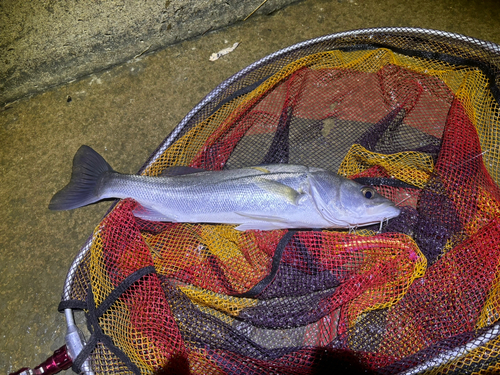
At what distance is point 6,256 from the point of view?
3.24m

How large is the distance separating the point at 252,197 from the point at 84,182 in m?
1.48

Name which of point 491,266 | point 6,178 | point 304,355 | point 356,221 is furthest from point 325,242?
point 6,178

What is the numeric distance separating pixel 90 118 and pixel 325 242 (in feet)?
9.94

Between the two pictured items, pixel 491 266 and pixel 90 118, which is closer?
pixel 491 266

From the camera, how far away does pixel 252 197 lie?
264cm

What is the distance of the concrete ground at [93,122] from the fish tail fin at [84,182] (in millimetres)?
567

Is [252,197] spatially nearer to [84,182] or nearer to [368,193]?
[368,193]

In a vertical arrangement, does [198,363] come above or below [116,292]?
below

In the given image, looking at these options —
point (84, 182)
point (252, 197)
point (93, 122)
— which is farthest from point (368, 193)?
point (93, 122)

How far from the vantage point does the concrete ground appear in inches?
122

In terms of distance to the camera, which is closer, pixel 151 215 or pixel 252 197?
pixel 252 197

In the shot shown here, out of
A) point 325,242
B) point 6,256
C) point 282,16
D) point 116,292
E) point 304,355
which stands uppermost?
point 282,16

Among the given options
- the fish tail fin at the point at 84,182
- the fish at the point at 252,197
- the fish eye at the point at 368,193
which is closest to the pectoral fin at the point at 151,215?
the fish at the point at 252,197

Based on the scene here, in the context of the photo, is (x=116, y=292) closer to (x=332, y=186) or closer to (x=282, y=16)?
(x=332, y=186)
